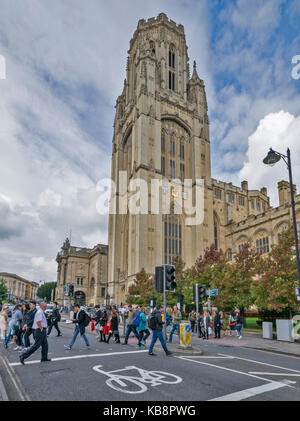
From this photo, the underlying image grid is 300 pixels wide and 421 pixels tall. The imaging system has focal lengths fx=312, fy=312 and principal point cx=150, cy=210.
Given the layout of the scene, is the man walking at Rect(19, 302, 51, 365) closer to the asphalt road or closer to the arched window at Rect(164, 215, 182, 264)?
the asphalt road

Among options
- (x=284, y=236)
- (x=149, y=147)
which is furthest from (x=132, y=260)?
(x=284, y=236)

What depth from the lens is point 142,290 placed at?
39031mm

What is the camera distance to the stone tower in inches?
1943

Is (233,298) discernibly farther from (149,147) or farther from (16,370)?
(149,147)

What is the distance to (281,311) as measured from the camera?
19016 millimetres

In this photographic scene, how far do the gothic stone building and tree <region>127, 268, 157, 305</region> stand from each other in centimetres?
424

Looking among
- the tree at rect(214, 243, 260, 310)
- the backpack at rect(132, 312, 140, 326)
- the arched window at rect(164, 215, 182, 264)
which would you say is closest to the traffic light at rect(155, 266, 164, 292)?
the backpack at rect(132, 312, 140, 326)

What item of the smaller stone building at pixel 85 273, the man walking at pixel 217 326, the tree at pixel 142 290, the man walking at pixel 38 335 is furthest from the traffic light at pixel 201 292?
the smaller stone building at pixel 85 273

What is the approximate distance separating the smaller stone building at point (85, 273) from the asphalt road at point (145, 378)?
204 feet

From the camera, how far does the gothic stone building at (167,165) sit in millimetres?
47688

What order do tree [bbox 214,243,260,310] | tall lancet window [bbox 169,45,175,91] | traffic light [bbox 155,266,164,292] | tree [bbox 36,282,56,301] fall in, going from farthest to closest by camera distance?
tree [bbox 36,282,56,301] < tall lancet window [bbox 169,45,175,91] < tree [bbox 214,243,260,310] < traffic light [bbox 155,266,164,292]

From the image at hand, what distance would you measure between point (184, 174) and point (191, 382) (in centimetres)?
5237

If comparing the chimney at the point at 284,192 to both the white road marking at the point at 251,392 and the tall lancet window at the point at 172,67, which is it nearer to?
the tall lancet window at the point at 172,67

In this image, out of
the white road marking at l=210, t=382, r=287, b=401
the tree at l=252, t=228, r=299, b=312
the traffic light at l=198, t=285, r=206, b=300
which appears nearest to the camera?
the white road marking at l=210, t=382, r=287, b=401
